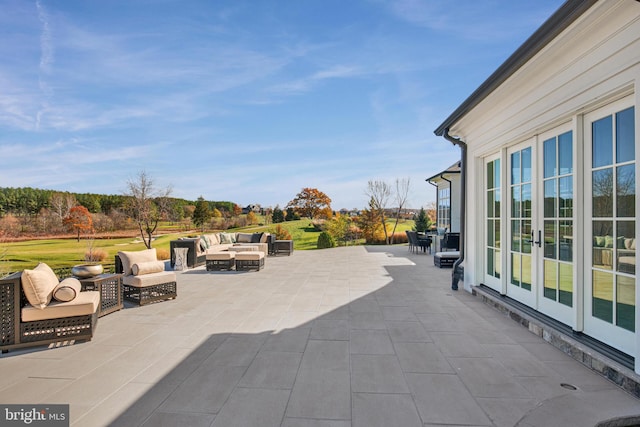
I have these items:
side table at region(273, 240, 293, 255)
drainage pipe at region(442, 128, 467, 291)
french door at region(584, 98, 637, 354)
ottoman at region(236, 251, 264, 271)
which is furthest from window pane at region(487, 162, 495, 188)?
side table at region(273, 240, 293, 255)

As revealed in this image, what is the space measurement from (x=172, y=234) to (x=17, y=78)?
8.94 metres

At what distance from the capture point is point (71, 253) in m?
11.0

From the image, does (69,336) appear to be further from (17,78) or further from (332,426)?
(17,78)

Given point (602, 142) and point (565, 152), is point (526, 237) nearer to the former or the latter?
point (565, 152)

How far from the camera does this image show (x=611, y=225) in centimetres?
284

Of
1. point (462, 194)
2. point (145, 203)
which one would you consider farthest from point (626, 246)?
point (145, 203)

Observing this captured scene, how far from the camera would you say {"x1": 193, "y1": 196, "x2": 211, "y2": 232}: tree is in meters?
17.5

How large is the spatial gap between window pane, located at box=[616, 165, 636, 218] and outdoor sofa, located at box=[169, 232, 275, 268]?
815cm

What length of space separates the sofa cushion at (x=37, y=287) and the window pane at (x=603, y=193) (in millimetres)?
5891

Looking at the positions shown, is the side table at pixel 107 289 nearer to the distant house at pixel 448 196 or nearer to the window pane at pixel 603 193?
the window pane at pixel 603 193

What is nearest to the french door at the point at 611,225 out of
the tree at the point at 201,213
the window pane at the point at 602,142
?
the window pane at the point at 602,142

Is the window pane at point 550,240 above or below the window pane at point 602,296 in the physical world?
above

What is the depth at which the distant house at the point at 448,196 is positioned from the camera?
14273mm

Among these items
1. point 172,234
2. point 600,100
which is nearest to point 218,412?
point 600,100
